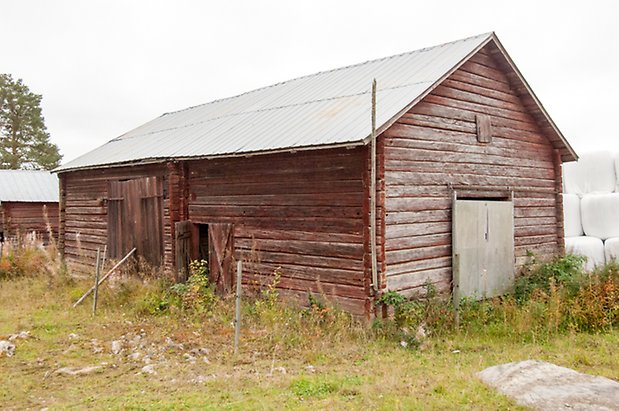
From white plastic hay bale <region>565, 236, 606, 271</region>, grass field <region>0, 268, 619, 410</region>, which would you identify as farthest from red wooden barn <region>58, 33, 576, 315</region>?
white plastic hay bale <region>565, 236, 606, 271</region>

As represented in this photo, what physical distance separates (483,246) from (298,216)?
3.89m

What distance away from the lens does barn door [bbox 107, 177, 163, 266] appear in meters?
13.7

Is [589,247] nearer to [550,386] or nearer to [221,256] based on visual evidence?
[221,256]

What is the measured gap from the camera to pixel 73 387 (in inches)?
277

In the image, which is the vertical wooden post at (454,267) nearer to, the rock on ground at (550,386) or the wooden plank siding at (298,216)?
the wooden plank siding at (298,216)

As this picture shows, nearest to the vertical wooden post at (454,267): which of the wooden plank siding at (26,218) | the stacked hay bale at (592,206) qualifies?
the stacked hay bale at (592,206)

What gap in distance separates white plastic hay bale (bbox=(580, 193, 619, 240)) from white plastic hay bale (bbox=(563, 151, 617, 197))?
53 cm

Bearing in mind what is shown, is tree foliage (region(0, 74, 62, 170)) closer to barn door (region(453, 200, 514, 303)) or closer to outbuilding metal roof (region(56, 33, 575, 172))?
Result: outbuilding metal roof (region(56, 33, 575, 172))

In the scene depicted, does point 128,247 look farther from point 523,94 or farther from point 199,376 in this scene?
point 523,94

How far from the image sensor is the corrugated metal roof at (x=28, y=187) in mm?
29906

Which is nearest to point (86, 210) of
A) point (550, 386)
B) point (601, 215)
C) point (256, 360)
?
point (256, 360)

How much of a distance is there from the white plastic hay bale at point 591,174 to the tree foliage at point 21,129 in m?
36.2

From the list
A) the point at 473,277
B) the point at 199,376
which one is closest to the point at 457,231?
the point at 473,277

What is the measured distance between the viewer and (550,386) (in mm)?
6191
